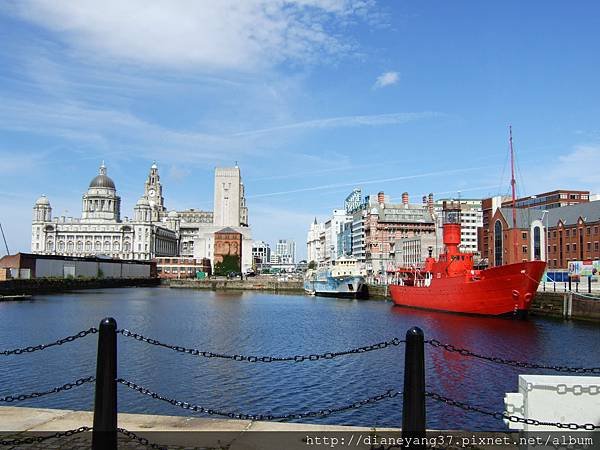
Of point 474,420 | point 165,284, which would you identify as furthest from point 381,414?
point 165,284

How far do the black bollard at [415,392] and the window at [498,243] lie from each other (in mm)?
103515

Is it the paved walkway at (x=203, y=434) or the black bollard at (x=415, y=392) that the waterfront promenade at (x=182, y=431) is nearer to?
the paved walkway at (x=203, y=434)

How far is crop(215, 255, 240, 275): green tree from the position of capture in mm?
188850

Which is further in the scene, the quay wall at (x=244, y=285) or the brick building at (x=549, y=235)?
the quay wall at (x=244, y=285)

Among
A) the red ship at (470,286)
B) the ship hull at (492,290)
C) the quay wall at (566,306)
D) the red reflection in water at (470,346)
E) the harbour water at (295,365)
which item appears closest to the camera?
the harbour water at (295,365)

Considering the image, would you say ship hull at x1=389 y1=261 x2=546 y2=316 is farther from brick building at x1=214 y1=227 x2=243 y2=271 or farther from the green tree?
brick building at x1=214 y1=227 x2=243 y2=271

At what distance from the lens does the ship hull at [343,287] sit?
326ft

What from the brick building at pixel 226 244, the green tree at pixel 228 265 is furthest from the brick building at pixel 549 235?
the brick building at pixel 226 244

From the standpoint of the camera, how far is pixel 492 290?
50969 mm

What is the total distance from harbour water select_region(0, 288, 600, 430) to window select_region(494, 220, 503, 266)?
5845 cm

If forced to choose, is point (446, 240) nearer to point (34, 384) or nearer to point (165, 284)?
point (34, 384)

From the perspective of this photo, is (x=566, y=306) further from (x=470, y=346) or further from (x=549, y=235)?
(x=549, y=235)

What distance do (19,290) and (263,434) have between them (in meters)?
92.1

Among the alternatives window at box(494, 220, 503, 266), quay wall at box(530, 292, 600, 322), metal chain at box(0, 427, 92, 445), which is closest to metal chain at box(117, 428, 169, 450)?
metal chain at box(0, 427, 92, 445)
